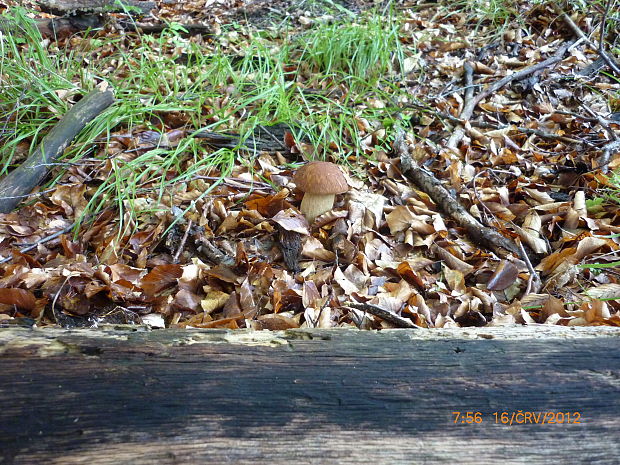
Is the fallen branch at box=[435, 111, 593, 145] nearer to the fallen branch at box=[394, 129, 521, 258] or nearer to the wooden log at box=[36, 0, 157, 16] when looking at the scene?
the fallen branch at box=[394, 129, 521, 258]

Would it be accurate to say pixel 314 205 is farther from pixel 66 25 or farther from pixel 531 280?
pixel 66 25

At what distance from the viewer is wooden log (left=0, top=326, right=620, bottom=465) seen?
3.65 ft

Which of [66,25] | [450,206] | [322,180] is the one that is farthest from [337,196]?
[66,25]

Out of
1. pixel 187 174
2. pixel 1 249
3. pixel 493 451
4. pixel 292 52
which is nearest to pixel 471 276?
pixel 493 451

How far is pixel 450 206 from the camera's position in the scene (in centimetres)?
272

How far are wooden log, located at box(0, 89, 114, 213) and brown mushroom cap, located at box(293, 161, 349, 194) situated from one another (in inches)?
66.5

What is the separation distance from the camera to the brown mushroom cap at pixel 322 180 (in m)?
2.39

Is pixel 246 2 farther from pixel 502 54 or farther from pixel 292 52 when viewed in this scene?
pixel 502 54

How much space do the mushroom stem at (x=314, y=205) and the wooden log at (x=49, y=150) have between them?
1666mm

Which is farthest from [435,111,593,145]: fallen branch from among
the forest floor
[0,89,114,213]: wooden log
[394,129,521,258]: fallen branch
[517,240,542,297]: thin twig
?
[0,89,114,213]: wooden log

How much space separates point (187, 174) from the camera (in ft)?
9.18

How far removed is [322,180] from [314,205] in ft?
0.72

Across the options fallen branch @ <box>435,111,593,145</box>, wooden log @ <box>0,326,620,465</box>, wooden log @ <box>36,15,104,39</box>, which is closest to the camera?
wooden log @ <box>0,326,620,465</box>

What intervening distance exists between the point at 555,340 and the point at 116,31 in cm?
501
